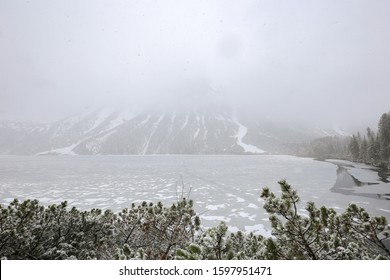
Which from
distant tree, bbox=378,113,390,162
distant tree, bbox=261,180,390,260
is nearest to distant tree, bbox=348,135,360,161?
distant tree, bbox=378,113,390,162

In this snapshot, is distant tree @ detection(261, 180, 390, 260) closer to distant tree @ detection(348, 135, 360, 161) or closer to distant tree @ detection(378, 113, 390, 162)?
distant tree @ detection(378, 113, 390, 162)

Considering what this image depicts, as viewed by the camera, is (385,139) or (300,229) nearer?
(300,229)

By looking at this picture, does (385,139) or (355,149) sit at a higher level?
(385,139)

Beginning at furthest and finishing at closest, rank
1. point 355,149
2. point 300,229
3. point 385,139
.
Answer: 1. point 355,149
2. point 385,139
3. point 300,229

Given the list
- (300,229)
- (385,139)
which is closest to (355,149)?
(385,139)

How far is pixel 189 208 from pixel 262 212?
13.9 metres

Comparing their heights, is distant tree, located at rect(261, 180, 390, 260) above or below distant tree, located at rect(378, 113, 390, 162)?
below

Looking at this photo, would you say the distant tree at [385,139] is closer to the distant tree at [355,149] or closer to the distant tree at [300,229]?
the distant tree at [355,149]

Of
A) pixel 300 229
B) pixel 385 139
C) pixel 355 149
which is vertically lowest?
pixel 300 229

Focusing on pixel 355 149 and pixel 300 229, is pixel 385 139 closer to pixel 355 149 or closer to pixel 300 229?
pixel 355 149

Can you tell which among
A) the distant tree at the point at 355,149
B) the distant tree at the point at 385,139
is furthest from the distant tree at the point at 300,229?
the distant tree at the point at 355,149
